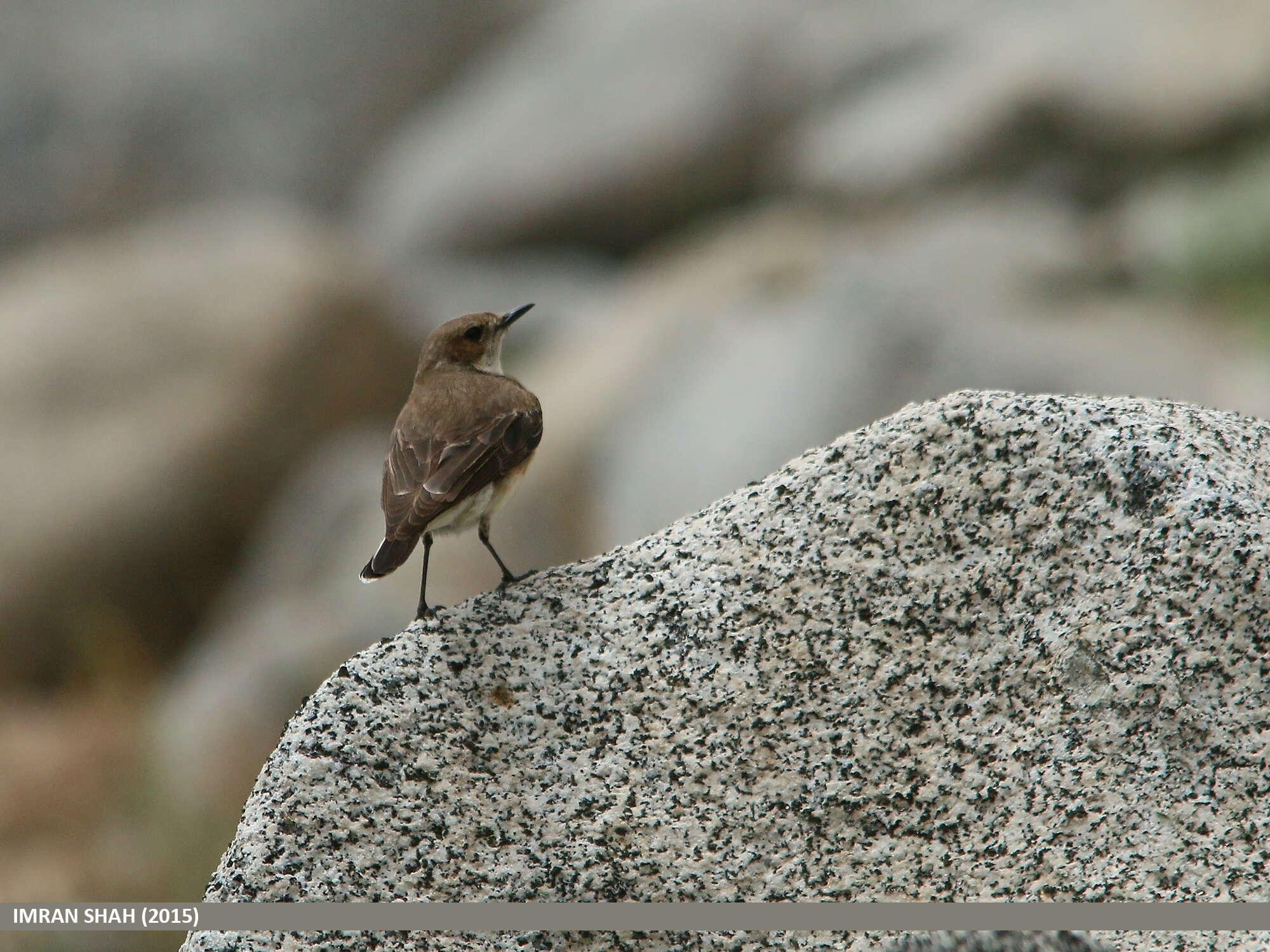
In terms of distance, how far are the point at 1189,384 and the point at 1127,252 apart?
3.39 m

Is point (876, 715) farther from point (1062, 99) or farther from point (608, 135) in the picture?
point (608, 135)

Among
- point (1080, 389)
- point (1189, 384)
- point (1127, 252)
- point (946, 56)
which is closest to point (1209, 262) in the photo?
point (1127, 252)

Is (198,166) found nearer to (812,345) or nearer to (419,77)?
(419,77)

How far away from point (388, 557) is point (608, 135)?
15.8 m

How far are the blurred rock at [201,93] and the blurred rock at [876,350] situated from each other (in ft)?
34.4

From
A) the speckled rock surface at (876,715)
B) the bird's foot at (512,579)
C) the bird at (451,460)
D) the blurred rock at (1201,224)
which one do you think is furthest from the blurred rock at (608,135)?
the speckled rock surface at (876,715)

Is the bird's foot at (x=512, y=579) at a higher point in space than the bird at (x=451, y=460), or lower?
lower

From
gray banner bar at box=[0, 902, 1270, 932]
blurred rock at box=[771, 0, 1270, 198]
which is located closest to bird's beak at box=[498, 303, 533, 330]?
gray banner bar at box=[0, 902, 1270, 932]

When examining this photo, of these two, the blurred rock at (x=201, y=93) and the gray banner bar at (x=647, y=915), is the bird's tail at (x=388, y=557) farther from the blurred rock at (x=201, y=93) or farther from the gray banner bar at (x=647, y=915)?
the blurred rock at (x=201, y=93)

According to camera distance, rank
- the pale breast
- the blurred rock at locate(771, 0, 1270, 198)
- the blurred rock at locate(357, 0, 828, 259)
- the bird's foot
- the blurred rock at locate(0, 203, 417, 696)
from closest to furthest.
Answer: the bird's foot, the pale breast, the blurred rock at locate(0, 203, 417, 696), the blurred rock at locate(771, 0, 1270, 198), the blurred rock at locate(357, 0, 828, 259)

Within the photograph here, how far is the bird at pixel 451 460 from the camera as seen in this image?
474 centimetres

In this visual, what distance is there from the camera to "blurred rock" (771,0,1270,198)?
14547 mm

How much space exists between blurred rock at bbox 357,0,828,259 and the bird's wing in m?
14.1

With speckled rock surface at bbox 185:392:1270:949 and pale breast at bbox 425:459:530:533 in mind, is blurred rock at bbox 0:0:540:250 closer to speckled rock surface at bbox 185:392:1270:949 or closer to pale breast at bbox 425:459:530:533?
pale breast at bbox 425:459:530:533
